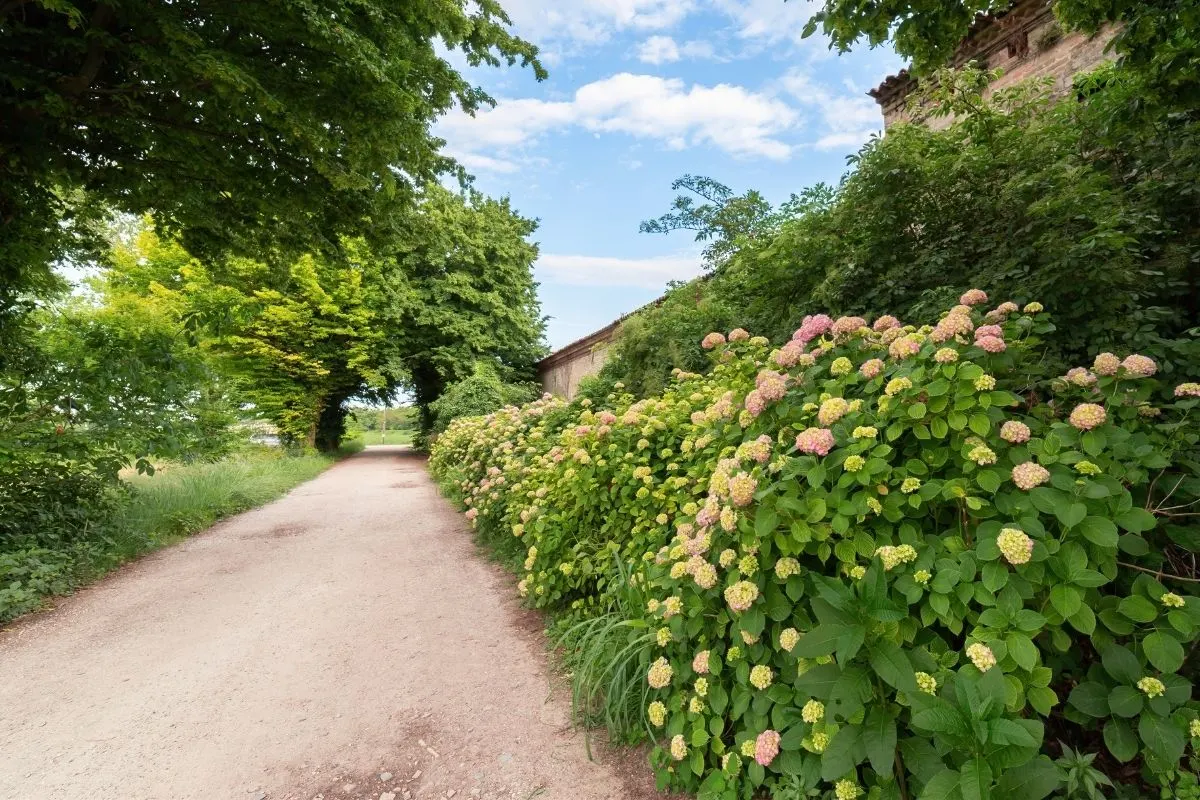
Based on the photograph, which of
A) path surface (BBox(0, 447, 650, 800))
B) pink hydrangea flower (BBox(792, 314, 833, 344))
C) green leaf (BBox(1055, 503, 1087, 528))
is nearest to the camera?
green leaf (BBox(1055, 503, 1087, 528))

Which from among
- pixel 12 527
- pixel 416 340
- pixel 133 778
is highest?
pixel 416 340

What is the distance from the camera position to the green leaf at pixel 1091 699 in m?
1.27

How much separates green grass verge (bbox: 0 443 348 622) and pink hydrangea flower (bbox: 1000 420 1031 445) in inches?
235

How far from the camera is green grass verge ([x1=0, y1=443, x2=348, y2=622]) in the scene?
13.1 ft

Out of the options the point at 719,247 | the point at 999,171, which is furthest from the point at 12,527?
the point at 719,247

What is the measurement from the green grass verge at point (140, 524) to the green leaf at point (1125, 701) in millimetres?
6016

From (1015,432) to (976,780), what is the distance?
0.92 meters

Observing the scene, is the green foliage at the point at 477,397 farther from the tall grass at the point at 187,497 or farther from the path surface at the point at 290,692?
the path surface at the point at 290,692

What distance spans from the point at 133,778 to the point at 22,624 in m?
2.71

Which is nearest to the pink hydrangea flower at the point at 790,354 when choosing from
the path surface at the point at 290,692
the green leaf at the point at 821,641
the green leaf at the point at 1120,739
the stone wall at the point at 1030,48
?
the green leaf at the point at 821,641

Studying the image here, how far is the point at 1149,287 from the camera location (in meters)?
2.82

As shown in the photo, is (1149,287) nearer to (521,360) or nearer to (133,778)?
(133,778)

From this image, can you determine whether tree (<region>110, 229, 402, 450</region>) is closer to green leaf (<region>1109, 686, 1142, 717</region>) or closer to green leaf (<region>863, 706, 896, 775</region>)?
green leaf (<region>863, 706, 896, 775</region>)

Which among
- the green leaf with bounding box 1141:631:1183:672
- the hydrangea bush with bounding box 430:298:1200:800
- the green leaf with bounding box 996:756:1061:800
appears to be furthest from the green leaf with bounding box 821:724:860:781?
the green leaf with bounding box 1141:631:1183:672
